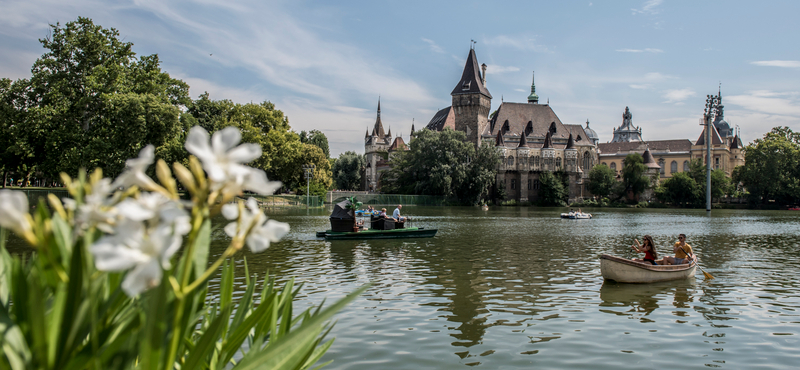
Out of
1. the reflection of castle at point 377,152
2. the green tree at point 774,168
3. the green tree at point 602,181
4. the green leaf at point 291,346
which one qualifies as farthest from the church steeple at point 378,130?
the green leaf at point 291,346

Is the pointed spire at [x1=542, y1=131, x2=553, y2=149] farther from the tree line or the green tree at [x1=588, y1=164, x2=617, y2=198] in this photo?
the tree line

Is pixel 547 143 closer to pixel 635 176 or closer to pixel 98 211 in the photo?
pixel 635 176

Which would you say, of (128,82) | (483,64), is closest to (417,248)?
(128,82)

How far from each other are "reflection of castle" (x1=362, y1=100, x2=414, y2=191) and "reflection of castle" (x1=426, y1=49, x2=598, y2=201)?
19.7 meters

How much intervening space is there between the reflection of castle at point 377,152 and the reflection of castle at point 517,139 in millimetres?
19662

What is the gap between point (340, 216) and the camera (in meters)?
21.9

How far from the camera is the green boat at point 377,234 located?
838 inches

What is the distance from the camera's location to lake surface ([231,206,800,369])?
277 inches

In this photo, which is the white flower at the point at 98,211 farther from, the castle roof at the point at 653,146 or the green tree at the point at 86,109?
the castle roof at the point at 653,146

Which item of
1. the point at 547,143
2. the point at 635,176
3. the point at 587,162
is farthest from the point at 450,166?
the point at 587,162

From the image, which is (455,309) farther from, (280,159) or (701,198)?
(701,198)

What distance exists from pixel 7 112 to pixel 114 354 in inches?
1700

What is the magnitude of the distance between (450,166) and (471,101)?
19110mm

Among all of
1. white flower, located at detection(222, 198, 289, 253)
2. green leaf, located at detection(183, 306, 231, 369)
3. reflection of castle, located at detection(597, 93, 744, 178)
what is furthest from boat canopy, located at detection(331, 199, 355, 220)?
reflection of castle, located at detection(597, 93, 744, 178)
